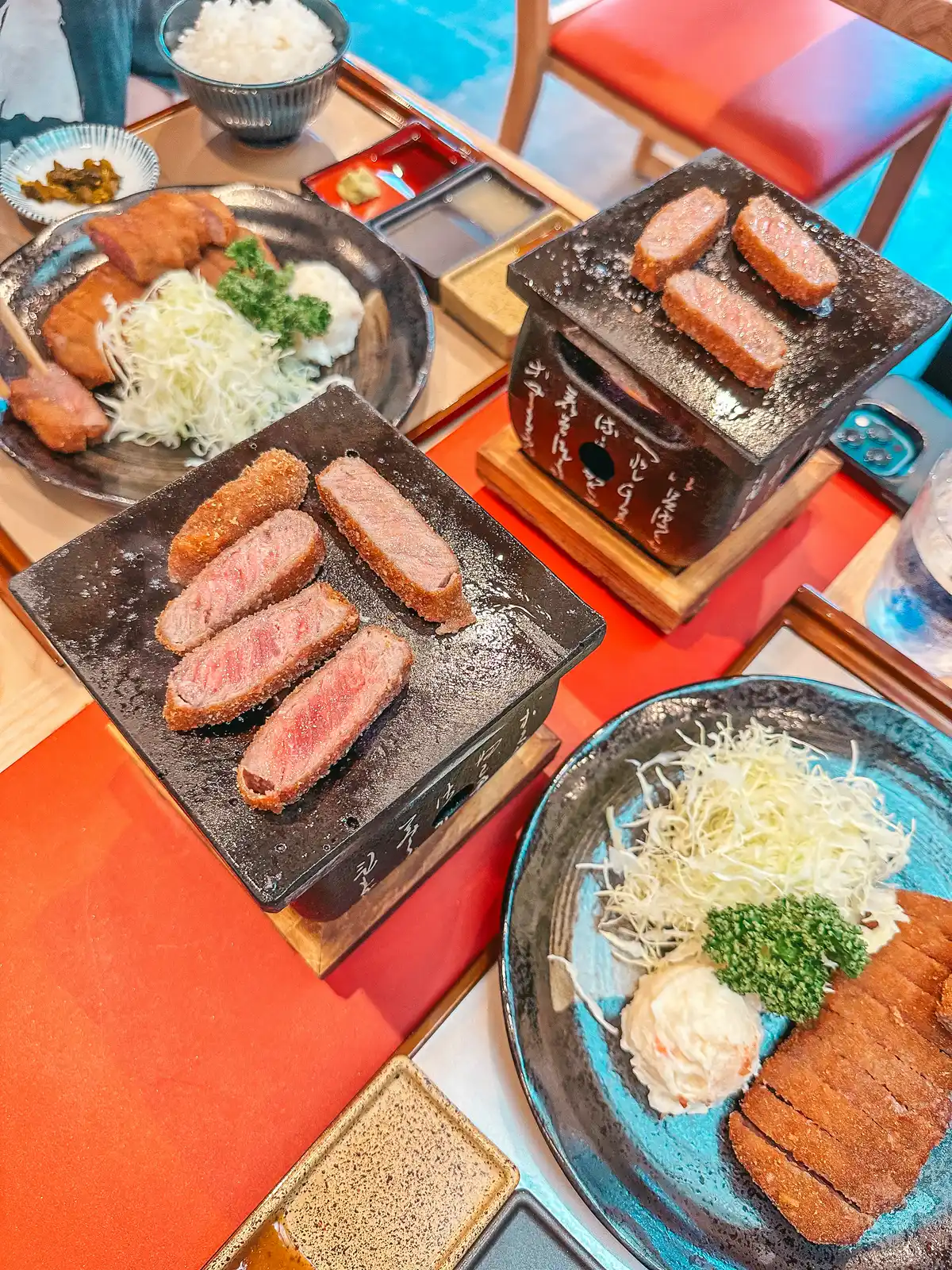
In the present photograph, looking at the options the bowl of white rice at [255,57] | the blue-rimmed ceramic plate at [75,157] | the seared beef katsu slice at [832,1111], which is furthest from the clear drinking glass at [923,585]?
the blue-rimmed ceramic plate at [75,157]

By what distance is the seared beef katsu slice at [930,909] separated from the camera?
1.50 meters

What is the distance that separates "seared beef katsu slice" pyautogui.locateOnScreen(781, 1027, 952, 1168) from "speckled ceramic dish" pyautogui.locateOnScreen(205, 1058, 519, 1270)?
1.83 feet

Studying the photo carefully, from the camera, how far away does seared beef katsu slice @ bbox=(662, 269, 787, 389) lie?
60.3 inches

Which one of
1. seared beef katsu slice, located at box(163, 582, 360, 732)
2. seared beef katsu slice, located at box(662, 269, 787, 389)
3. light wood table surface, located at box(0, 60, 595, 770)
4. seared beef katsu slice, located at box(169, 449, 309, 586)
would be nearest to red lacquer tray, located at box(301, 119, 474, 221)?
light wood table surface, located at box(0, 60, 595, 770)

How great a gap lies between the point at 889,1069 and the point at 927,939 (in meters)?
0.25

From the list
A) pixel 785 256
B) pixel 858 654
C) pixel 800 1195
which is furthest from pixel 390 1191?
pixel 785 256

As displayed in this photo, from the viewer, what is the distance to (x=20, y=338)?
1.89 metres

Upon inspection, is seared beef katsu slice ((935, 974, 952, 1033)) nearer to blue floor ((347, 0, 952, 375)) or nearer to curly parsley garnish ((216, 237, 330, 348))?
curly parsley garnish ((216, 237, 330, 348))

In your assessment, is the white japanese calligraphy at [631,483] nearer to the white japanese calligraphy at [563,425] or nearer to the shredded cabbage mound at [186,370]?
the white japanese calligraphy at [563,425]

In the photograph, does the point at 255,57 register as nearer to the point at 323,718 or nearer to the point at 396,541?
the point at 396,541

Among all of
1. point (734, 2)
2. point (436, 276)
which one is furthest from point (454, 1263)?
point (734, 2)

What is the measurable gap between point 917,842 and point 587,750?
0.71 meters

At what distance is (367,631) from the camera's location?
1.25 m

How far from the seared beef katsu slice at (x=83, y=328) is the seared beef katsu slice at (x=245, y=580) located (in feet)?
3.55
